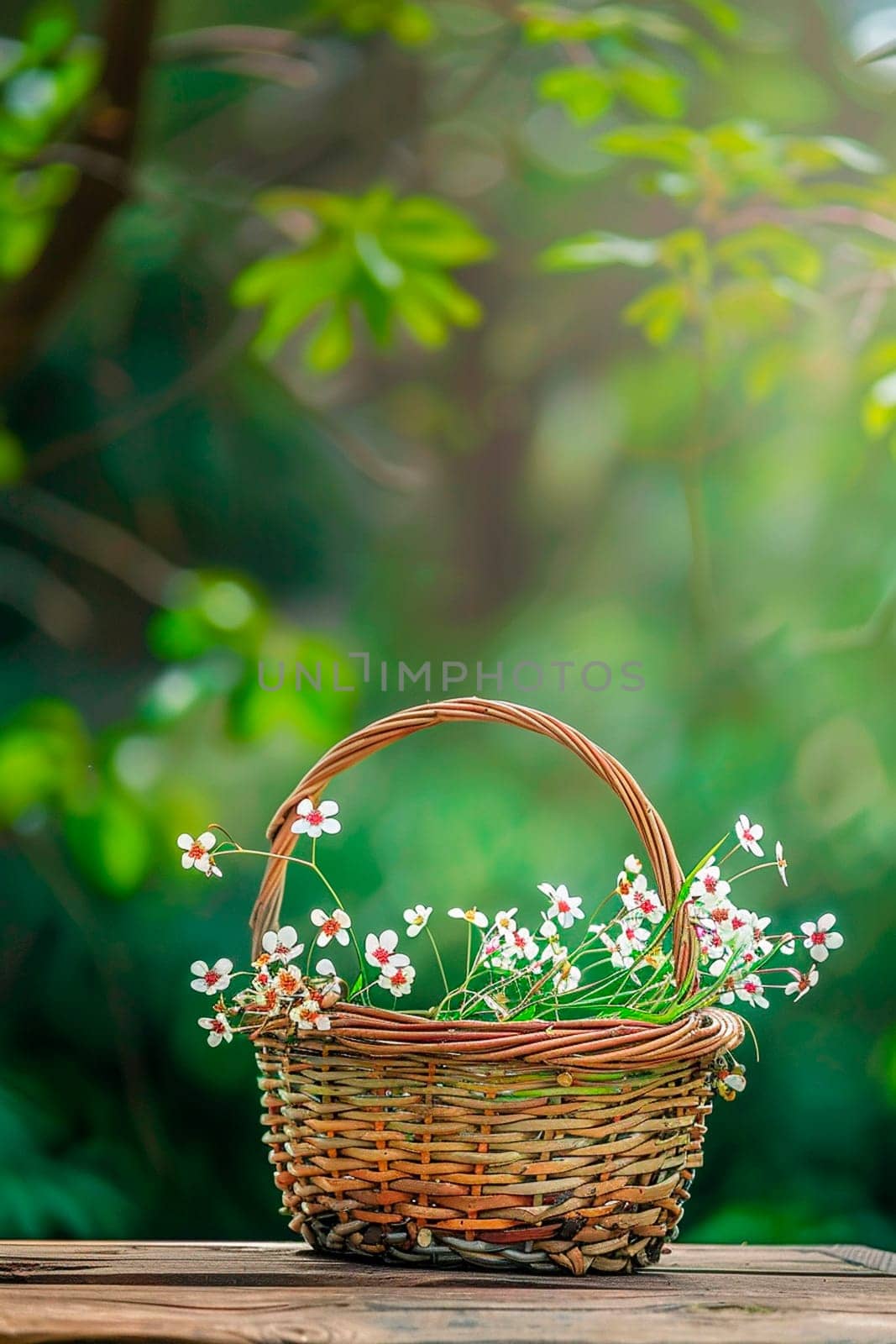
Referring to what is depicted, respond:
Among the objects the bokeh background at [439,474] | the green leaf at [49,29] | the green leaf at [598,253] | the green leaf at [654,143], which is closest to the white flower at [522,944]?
the bokeh background at [439,474]

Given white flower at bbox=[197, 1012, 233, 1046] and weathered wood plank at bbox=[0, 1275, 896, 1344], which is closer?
weathered wood plank at bbox=[0, 1275, 896, 1344]

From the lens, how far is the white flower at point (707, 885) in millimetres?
861

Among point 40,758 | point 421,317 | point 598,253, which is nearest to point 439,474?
point 421,317

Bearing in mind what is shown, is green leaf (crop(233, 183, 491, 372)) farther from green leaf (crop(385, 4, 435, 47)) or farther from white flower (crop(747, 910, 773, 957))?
white flower (crop(747, 910, 773, 957))

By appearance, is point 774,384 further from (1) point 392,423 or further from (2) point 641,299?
(1) point 392,423

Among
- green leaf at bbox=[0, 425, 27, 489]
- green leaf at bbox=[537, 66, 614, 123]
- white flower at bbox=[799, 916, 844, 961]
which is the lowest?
white flower at bbox=[799, 916, 844, 961]

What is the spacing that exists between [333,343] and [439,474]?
0.21 meters

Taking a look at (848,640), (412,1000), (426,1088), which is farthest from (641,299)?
(426,1088)

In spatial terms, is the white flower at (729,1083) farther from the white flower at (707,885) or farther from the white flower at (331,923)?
the white flower at (331,923)

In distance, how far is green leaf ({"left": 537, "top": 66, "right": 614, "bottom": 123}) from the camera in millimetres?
1521

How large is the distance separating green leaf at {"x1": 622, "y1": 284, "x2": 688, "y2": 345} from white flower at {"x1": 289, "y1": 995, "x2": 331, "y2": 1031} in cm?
106

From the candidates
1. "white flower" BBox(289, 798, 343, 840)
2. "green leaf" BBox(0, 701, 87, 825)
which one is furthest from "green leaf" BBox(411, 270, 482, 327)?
"white flower" BBox(289, 798, 343, 840)

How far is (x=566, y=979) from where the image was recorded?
85cm

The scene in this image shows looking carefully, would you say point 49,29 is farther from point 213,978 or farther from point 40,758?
point 213,978
